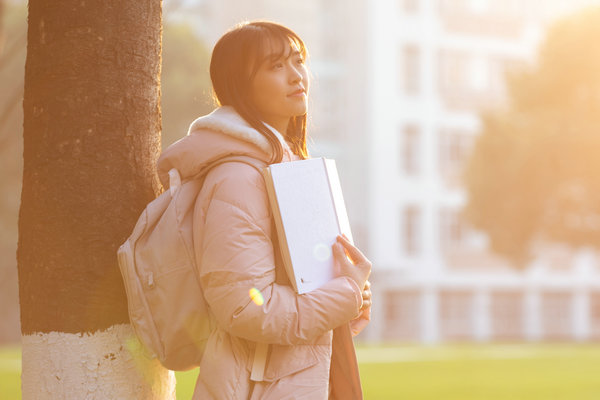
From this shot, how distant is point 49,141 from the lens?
10.1ft

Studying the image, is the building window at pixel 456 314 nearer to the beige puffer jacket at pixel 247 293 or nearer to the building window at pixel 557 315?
the building window at pixel 557 315

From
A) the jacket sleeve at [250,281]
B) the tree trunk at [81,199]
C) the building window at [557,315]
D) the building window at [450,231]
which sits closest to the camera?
the jacket sleeve at [250,281]

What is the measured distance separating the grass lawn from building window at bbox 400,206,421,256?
2251 centimetres

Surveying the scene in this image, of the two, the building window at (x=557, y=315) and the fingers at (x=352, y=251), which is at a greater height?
the fingers at (x=352, y=251)

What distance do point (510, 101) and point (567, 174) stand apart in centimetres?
451

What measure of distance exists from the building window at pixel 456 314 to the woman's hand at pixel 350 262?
139 feet

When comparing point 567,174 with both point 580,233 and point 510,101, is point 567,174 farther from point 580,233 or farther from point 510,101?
point 510,101

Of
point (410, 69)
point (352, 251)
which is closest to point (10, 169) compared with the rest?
point (410, 69)

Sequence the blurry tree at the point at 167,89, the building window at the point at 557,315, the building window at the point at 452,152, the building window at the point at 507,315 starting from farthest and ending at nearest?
the building window at the point at 557,315 < the building window at the point at 507,315 < the building window at the point at 452,152 < the blurry tree at the point at 167,89

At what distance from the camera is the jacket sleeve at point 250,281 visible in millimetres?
2750

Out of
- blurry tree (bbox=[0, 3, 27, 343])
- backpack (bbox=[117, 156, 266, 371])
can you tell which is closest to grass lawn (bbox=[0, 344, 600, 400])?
backpack (bbox=[117, 156, 266, 371])

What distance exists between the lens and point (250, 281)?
9.05 ft

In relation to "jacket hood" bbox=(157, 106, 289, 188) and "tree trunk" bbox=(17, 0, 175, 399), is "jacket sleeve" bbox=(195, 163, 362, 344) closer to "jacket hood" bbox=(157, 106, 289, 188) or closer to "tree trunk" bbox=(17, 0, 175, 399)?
"jacket hood" bbox=(157, 106, 289, 188)

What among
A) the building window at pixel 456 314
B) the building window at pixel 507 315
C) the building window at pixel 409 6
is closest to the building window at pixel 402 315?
the building window at pixel 456 314
